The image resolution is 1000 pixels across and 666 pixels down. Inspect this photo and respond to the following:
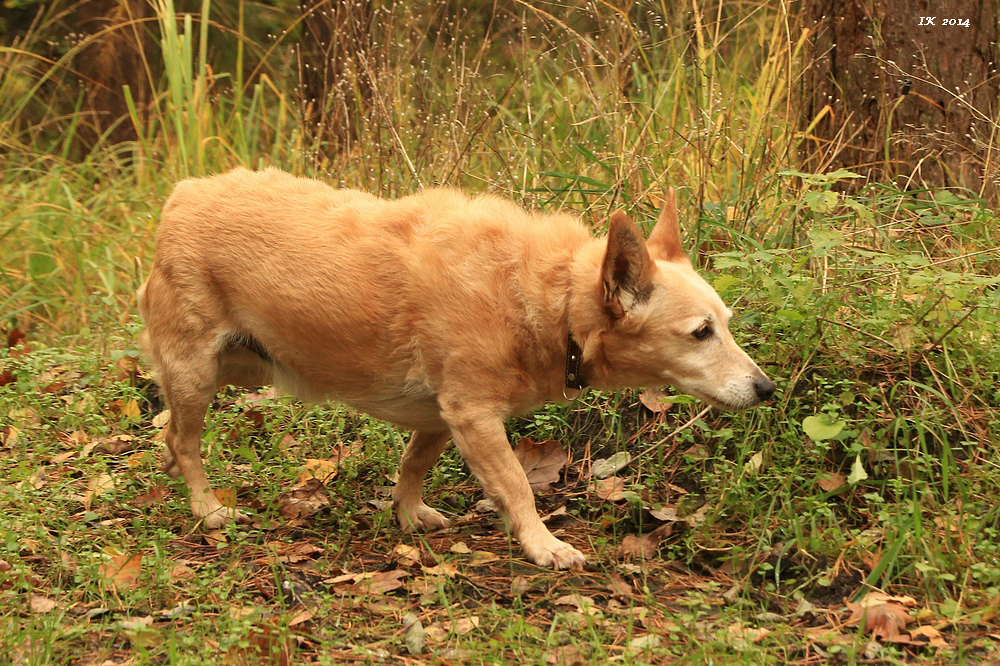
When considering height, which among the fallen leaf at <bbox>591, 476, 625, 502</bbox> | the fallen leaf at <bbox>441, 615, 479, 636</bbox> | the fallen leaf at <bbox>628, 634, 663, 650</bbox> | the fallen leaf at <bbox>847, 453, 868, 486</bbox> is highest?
the fallen leaf at <bbox>847, 453, 868, 486</bbox>

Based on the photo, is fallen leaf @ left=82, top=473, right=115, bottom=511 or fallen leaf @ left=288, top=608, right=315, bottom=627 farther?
fallen leaf @ left=82, top=473, right=115, bottom=511

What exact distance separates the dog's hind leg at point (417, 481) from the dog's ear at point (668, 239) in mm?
1182

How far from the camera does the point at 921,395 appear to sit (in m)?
4.28

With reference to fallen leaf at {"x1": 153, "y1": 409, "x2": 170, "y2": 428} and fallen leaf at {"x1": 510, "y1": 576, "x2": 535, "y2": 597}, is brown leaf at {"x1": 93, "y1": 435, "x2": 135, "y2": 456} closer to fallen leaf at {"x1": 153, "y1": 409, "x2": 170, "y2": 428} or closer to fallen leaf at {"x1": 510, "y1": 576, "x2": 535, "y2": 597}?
fallen leaf at {"x1": 153, "y1": 409, "x2": 170, "y2": 428}

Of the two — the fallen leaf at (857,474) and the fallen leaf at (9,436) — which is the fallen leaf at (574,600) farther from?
the fallen leaf at (9,436)

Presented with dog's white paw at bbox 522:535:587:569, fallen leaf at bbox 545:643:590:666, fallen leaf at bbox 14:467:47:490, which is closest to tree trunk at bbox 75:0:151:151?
fallen leaf at bbox 14:467:47:490

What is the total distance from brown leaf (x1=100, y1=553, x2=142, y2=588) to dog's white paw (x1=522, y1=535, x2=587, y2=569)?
1.47 m

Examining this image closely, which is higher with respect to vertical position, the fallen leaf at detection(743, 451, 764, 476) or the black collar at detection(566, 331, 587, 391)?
the black collar at detection(566, 331, 587, 391)

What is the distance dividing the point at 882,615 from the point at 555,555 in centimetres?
118

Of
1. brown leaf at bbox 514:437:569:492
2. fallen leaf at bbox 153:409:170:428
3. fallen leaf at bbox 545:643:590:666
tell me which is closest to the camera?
fallen leaf at bbox 545:643:590:666

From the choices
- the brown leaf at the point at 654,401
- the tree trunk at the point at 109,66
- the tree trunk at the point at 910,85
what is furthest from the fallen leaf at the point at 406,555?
the tree trunk at the point at 109,66

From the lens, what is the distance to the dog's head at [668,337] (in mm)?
3854

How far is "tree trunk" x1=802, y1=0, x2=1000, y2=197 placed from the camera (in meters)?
5.46

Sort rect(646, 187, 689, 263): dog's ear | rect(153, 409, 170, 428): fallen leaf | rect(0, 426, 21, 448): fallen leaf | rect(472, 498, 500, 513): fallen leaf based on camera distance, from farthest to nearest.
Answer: rect(153, 409, 170, 428): fallen leaf
rect(0, 426, 21, 448): fallen leaf
rect(472, 498, 500, 513): fallen leaf
rect(646, 187, 689, 263): dog's ear
